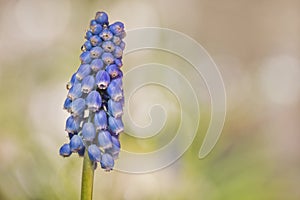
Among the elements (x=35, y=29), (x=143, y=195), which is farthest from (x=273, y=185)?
(x=35, y=29)

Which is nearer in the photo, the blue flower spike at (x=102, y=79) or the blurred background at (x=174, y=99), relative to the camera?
the blue flower spike at (x=102, y=79)

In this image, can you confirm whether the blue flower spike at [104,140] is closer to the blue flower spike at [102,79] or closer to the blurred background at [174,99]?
the blue flower spike at [102,79]

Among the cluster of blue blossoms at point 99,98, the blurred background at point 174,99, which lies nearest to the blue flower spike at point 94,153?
the cluster of blue blossoms at point 99,98

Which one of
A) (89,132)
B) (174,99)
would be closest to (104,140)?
(89,132)

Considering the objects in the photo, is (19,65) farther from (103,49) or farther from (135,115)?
(103,49)

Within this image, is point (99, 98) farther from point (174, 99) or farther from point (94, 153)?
point (174, 99)

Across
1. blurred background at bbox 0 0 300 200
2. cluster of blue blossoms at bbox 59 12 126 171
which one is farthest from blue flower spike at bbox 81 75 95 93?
blurred background at bbox 0 0 300 200
